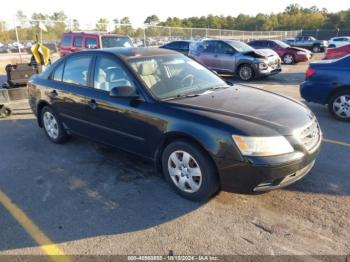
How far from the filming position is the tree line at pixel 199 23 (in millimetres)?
19188

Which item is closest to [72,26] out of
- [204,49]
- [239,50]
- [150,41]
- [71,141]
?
[150,41]

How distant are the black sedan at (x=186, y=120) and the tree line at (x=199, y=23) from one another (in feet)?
39.1

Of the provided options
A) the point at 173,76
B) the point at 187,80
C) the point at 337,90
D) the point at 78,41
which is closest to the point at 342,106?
the point at 337,90

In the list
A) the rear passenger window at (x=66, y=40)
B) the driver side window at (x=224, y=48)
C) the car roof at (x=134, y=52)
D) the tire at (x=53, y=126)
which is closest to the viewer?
the car roof at (x=134, y=52)

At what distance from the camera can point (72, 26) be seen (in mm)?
22484

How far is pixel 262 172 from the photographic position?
307 cm

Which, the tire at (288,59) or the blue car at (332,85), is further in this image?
the tire at (288,59)

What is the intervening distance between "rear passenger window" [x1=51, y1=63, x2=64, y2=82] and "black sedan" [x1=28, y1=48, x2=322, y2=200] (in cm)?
6

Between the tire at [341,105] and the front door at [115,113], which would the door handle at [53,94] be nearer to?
the front door at [115,113]

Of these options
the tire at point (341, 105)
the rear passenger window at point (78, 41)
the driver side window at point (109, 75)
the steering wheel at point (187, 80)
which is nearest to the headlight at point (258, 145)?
the steering wheel at point (187, 80)

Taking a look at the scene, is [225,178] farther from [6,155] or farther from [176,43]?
[176,43]

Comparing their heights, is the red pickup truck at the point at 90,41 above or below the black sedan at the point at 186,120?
above

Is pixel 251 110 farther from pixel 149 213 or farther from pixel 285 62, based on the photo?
pixel 285 62

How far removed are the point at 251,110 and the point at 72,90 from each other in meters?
2.67
